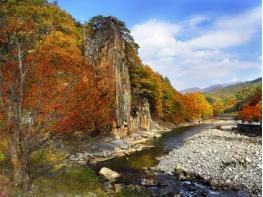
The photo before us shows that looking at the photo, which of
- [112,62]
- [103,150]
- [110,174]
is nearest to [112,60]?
[112,62]

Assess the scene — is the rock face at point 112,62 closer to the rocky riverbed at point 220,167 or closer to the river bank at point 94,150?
the river bank at point 94,150

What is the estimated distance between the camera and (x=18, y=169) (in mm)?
10805

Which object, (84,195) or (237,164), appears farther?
(237,164)

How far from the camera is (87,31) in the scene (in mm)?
52156

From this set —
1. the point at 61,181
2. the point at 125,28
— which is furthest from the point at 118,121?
the point at 61,181

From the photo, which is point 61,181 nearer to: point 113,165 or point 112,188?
point 112,188

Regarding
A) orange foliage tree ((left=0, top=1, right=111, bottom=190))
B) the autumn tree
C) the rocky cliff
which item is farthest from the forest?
the autumn tree

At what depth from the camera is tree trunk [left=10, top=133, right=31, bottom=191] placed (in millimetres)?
10516

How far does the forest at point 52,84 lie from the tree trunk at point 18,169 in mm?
34

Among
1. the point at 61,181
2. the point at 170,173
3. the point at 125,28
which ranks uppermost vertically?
the point at 125,28

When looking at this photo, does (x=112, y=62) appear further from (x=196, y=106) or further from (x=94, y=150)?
(x=196, y=106)

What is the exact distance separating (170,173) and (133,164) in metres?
4.49

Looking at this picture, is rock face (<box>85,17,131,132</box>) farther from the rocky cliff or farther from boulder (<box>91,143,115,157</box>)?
boulder (<box>91,143,115,157</box>)

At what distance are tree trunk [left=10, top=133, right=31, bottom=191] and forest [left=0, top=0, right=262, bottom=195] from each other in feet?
0.11
